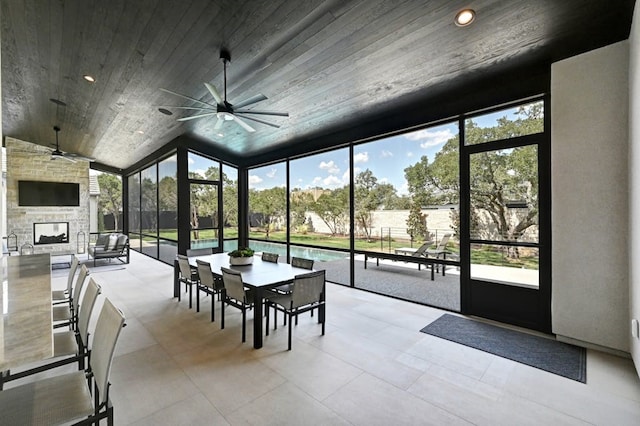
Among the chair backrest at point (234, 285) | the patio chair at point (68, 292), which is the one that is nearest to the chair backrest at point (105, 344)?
the chair backrest at point (234, 285)

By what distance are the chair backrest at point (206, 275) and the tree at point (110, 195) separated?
31.5 ft

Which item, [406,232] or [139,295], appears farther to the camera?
[406,232]

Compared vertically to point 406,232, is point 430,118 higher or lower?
higher

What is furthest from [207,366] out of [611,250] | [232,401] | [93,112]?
[93,112]

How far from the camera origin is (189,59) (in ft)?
11.0

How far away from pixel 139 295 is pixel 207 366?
10.0 feet

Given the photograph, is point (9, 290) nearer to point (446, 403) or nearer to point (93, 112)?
point (446, 403)

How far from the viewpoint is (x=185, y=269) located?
439cm

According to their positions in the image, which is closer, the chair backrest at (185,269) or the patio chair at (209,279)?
the patio chair at (209,279)

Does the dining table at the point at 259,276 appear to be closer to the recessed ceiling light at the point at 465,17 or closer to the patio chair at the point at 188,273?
the patio chair at the point at 188,273

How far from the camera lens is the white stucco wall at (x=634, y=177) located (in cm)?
247

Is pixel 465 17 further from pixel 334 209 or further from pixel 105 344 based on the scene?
pixel 334 209

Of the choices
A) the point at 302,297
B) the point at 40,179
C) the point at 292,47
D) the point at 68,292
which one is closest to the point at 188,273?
the point at 68,292

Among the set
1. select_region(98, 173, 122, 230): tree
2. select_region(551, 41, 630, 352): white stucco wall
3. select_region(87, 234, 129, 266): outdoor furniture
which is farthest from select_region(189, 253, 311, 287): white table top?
select_region(98, 173, 122, 230): tree
